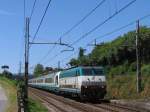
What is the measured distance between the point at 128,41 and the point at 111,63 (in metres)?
7.70

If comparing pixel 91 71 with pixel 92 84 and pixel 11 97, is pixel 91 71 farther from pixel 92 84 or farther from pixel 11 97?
pixel 11 97

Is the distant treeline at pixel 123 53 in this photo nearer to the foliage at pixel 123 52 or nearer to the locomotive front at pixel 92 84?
the foliage at pixel 123 52

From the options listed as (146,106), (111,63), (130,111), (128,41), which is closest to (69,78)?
(146,106)

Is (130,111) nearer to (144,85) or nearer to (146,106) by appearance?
(146,106)

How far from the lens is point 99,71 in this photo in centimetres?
4209

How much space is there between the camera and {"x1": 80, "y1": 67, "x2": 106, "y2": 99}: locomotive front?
4106 centimetres

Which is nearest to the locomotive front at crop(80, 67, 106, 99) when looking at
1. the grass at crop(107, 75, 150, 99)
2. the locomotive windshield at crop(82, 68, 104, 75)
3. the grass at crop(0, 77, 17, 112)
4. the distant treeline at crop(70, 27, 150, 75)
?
the locomotive windshield at crop(82, 68, 104, 75)

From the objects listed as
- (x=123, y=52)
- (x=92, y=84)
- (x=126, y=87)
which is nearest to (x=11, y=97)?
(x=92, y=84)

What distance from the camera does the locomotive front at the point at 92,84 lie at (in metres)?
41.1

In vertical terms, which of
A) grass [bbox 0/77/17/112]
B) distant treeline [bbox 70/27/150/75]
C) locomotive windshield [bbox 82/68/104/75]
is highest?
distant treeline [bbox 70/27/150/75]

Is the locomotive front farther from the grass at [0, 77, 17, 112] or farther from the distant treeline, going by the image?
the distant treeline

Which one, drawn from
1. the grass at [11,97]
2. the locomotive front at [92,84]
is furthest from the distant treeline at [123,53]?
the locomotive front at [92,84]

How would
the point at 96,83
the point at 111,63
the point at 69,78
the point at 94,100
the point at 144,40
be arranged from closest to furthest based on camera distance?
the point at 96,83 < the point at 94,100 < the point at 69,78 < the point at 144,40 < the point at 111,63

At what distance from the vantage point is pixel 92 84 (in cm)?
4131
